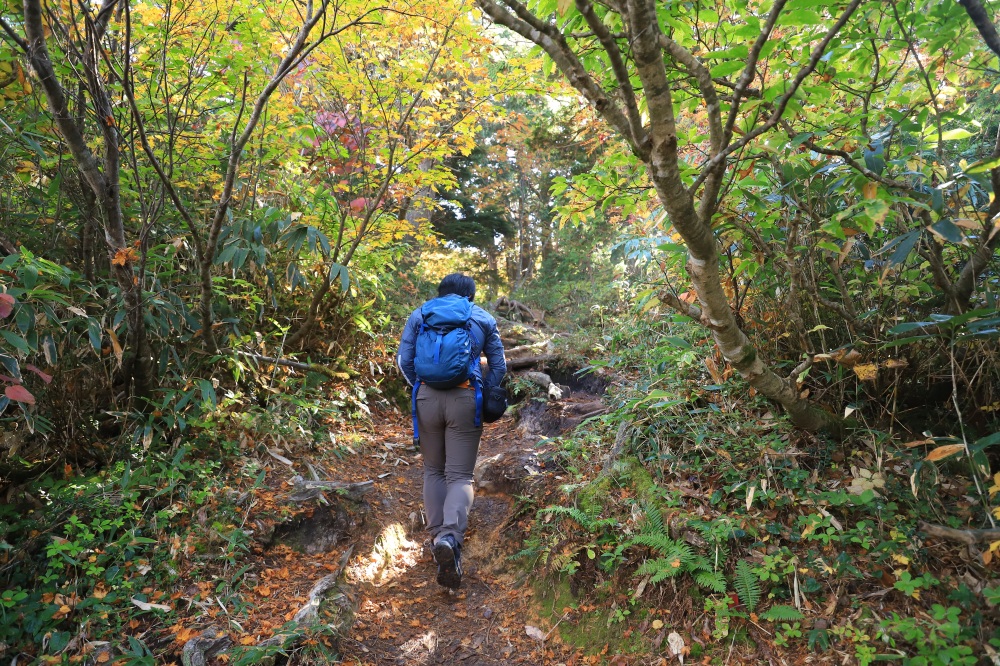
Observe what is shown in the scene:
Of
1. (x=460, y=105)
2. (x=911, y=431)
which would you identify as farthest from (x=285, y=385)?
(x=911, y=431)

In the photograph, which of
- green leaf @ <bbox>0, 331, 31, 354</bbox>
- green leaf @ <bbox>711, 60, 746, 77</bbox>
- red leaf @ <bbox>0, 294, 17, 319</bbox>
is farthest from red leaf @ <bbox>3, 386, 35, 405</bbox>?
green leaf @ <bbox>711, 60, 746, 77</bbox>

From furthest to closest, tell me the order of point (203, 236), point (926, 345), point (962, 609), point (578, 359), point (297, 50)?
point (578, 359) → point (203, 236) → point (297, 50) → point (926, 345) → point (962, 609)

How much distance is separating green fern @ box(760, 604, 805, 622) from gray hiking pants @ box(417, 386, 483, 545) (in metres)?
2.10

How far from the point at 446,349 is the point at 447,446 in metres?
0.83

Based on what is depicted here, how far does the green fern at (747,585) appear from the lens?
2668mm

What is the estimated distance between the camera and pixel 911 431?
304 centimetres

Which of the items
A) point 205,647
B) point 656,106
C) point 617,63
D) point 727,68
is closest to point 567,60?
point 617,63

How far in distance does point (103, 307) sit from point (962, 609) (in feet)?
19.3

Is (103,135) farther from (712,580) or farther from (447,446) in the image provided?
(712,580)

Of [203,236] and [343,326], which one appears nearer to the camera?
[203,236]

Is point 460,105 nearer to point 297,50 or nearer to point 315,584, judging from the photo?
point 297,50

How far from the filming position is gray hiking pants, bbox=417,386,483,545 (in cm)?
388

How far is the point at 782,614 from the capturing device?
2531 millimetres

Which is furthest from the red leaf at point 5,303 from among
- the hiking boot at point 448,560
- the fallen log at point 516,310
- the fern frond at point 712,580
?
the fallen log at point 516,310
